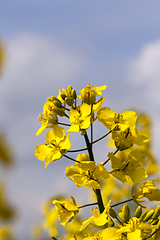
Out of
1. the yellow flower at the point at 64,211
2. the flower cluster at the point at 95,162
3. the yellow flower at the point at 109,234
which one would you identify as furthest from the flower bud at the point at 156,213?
the yellow flower at the point at 64,211

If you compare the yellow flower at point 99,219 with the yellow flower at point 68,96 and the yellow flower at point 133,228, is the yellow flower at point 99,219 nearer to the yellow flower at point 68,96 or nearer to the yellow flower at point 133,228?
the yellow flower at point 133,228

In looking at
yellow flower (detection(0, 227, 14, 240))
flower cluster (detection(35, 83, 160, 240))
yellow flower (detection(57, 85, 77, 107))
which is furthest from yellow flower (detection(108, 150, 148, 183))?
yellow flower (detection(0, 227, 14, 240))

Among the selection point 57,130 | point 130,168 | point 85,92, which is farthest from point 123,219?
point 85,92

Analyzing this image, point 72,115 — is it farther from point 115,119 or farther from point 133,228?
point 133,228

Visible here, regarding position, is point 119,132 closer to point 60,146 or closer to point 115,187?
point 60,146

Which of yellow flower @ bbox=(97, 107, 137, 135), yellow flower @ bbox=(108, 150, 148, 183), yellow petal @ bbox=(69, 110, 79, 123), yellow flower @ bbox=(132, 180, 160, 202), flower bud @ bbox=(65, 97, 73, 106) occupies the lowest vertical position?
yellow flower @ bbox=(132, 180, 160, 202)

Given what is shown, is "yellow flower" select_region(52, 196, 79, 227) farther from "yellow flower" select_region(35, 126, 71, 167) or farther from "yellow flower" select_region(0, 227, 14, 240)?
"yellow flower" select_region(0, 227, 14, 240)

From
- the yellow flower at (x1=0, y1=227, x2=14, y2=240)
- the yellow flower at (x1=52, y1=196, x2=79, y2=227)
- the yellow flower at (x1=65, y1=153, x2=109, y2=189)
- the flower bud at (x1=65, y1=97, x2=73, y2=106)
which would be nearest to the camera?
the yellow flower at (x1=65, y1=153, x2=109, y2=189)
